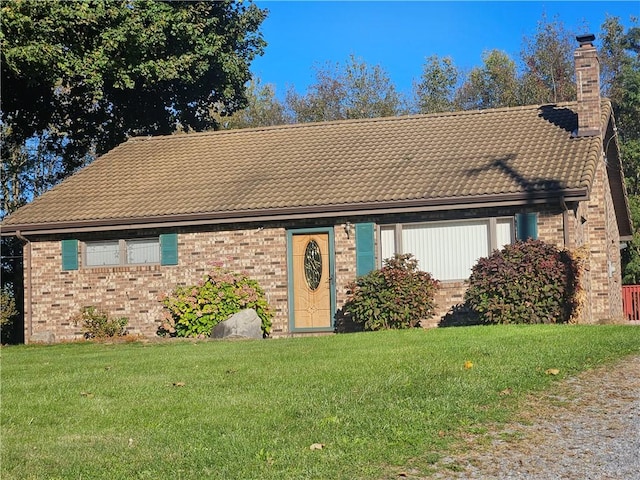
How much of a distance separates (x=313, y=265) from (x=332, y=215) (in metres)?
1.17

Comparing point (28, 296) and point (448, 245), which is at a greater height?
point (448, 245)

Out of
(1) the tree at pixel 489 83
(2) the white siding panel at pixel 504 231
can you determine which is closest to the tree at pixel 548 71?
(1) the tree at pixel 489 83

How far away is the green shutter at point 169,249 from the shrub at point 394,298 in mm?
4302

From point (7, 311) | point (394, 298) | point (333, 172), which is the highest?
point (333, 172)

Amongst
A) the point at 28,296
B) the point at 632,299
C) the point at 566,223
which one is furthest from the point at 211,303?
the point at 632,299

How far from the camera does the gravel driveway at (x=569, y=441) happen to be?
5.77 metres

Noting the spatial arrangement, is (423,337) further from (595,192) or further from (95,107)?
(95,107)

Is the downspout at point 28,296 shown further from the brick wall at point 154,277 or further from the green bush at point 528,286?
the green bush at point 528,286

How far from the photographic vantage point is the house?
57.0 ft

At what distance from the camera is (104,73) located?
80.0 feet

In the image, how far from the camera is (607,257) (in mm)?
19062

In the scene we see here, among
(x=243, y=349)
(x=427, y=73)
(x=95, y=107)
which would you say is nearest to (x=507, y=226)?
(x=243, y=349)

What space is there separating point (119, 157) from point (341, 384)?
16.0 meters

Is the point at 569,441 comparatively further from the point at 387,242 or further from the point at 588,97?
the point at 588,97
